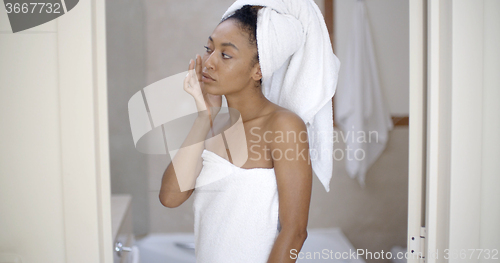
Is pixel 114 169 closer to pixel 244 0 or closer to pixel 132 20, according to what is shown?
pixel 132 20

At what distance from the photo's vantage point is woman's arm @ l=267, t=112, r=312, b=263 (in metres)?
0.68

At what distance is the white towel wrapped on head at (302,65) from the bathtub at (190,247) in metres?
0.11

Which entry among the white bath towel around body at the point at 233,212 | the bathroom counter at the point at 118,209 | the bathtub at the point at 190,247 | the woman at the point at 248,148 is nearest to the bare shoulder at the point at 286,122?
the woman at the point at 248,148

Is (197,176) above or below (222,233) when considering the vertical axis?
above

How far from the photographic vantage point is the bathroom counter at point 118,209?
64 cm

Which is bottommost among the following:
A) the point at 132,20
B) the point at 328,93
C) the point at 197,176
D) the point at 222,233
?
the point at 222,233

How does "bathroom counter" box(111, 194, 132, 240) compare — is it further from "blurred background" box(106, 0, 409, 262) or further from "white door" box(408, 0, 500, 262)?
"white door" box(408, 0, 500, 262)

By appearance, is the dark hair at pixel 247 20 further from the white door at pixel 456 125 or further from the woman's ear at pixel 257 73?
the white door at pixel 456 125

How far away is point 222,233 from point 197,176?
0.15m

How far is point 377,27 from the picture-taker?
73 cm

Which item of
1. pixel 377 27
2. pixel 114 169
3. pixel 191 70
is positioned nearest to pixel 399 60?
pixel 377 27

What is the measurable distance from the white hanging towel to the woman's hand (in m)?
0.30

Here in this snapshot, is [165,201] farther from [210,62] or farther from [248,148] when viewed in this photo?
[210,62]

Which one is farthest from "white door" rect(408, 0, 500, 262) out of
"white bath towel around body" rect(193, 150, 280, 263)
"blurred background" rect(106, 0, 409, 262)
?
"white bath towel around body" rect(193, 150, 280, 263)
